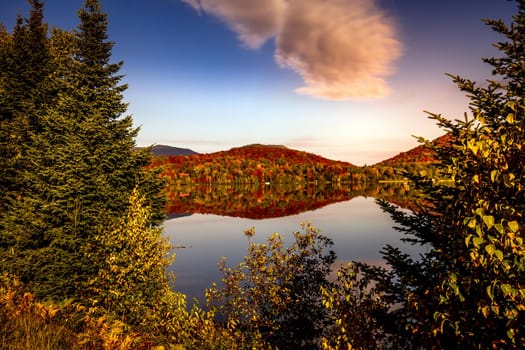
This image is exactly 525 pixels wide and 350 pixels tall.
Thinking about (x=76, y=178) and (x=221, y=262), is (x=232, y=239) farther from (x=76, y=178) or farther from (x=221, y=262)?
(x=221, y=262)

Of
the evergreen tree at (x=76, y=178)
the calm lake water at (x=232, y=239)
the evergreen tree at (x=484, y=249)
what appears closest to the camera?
the evergreen tree at (x=484, y=249)

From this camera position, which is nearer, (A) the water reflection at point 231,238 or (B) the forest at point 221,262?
(B) the forest at point 221,262

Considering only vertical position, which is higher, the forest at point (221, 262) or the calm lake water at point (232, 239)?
the forest at point (221, 262)

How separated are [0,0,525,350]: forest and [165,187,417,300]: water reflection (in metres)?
11.0

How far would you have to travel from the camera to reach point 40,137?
750 inches

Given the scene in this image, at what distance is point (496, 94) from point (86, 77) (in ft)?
73.5

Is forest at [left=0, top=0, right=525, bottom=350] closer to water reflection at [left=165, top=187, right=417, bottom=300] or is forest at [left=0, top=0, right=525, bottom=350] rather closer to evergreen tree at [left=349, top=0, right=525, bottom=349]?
evergreen tree at [left=349, top=0, right=525, bottom=349]

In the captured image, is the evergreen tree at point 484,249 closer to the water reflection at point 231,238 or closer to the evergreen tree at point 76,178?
the evergreen tree at point 76,178

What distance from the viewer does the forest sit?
13.8ft

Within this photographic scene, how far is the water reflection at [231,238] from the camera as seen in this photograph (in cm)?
3016

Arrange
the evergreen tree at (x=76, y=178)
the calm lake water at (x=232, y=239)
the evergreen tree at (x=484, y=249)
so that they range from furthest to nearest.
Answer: the calm lake water at (x=232, y=239)
the evergreen tree at (x=76, y=178)
the evergreen tree at (x=484, y=249)

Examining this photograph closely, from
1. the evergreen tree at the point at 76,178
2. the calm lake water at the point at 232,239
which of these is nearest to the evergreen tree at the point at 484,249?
the evergreen tree at the point at 76,178

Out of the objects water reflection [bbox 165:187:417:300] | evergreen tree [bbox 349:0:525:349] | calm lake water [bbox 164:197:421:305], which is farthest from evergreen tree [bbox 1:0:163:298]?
evergreen tree [bbox 349:0:525:349]

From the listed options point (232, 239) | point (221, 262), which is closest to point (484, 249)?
point (221, 262)
